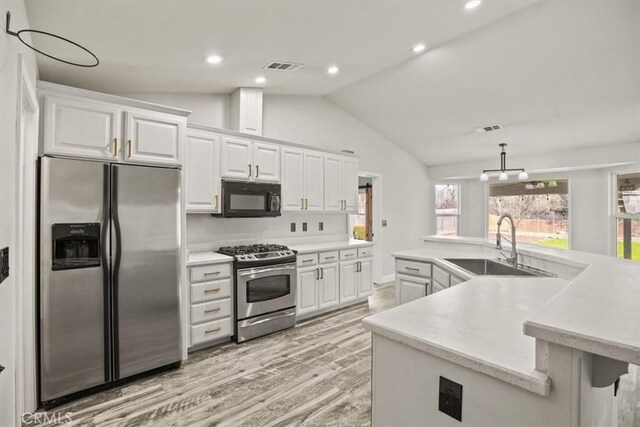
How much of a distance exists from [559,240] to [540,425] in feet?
21.5

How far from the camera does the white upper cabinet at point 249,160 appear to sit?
11.7ft

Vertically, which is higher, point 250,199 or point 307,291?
point 250,199

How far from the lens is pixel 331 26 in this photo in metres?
2.64

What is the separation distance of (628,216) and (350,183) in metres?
4.33

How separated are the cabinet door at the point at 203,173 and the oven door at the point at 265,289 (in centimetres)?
81

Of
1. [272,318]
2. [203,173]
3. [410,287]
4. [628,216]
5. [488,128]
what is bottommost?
[272,318]

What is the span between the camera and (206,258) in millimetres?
3229

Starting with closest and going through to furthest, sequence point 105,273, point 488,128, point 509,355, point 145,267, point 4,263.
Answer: point 509,355 < point 4,263 < point 105,273 < point 145,267 < point 488,128

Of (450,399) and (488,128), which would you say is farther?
(488,128)

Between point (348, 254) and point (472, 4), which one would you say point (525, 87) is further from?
point (348, 254)

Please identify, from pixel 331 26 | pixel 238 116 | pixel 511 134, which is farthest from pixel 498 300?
pixel 511 134

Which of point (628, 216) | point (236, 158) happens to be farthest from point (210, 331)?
Result: point (628, 216)

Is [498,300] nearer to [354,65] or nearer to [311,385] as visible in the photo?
[311,385]

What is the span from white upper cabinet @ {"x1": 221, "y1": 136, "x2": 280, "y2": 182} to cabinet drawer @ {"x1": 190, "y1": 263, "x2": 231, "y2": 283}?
1.01m
